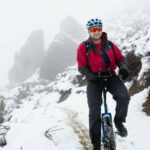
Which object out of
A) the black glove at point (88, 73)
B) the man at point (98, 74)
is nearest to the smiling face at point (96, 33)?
the man at point (98, 74)

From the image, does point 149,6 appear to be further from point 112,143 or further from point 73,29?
point 112,143

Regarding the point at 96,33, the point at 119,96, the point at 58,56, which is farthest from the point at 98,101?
the point at 58,56

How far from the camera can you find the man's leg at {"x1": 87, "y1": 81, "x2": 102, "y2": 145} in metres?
4.52

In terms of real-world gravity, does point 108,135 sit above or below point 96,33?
below

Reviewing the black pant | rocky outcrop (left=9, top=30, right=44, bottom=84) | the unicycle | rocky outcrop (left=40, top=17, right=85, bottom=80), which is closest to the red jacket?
the black pant

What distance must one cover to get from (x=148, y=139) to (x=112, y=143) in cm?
184

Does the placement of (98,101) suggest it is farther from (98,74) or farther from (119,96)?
(98,74)

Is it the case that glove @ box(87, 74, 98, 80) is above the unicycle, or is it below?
above

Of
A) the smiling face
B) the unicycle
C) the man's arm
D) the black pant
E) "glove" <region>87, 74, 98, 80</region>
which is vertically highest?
the smiling face

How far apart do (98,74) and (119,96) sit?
74 cm

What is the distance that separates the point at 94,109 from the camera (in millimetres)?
4504

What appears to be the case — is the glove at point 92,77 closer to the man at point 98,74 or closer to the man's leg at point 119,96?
the man at point 98,74

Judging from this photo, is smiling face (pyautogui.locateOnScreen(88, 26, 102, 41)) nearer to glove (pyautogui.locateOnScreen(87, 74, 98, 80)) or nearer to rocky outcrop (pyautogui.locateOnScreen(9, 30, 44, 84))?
glove (pyautogui.locateOnScreen(87, 74, 98, 80))

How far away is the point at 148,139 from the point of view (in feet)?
18.2
